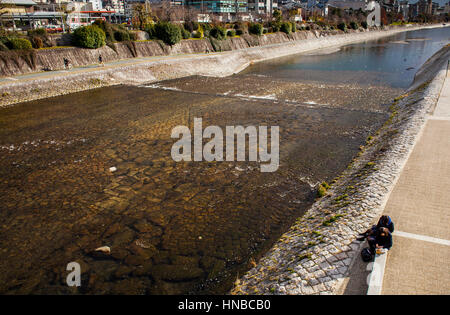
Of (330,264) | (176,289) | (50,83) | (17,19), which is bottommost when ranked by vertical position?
(176,289)

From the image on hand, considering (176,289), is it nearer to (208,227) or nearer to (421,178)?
(208,227)

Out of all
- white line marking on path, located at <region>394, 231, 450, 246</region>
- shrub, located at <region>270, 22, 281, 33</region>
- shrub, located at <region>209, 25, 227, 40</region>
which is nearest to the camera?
white line marking on path, located at <region>394, 231, 450, 246</region>

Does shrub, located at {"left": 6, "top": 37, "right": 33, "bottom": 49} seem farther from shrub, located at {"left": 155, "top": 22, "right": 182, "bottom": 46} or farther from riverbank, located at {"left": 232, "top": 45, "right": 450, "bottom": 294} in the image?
riverbank, located at {"left": 232, "top": 45, "right": 450, "bottom": 294}

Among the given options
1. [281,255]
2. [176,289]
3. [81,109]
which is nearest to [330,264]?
[281,255]

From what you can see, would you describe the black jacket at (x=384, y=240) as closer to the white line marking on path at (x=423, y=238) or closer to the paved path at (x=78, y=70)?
the white line marking on path at (x=423, y=238)

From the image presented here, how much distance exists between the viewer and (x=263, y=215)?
34.5 feet

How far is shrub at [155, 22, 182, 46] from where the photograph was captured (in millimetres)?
43125

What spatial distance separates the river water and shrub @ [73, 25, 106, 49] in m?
11.1

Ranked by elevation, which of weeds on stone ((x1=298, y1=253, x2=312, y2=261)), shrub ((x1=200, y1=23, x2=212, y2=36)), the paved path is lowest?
weeds on stone ((x1=298, y1=253, x2=312, y2=261))

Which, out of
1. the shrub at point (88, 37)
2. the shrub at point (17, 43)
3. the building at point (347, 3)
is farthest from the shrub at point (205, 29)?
the building at point (347, 3)

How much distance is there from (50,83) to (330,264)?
28.0 metres

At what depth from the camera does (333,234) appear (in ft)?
26.3

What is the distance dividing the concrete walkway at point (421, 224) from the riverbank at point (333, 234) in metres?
0.43

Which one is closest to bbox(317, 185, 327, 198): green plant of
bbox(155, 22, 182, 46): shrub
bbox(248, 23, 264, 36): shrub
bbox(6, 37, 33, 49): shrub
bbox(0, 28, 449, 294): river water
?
bbox(0, 28, 449, 294): river water
